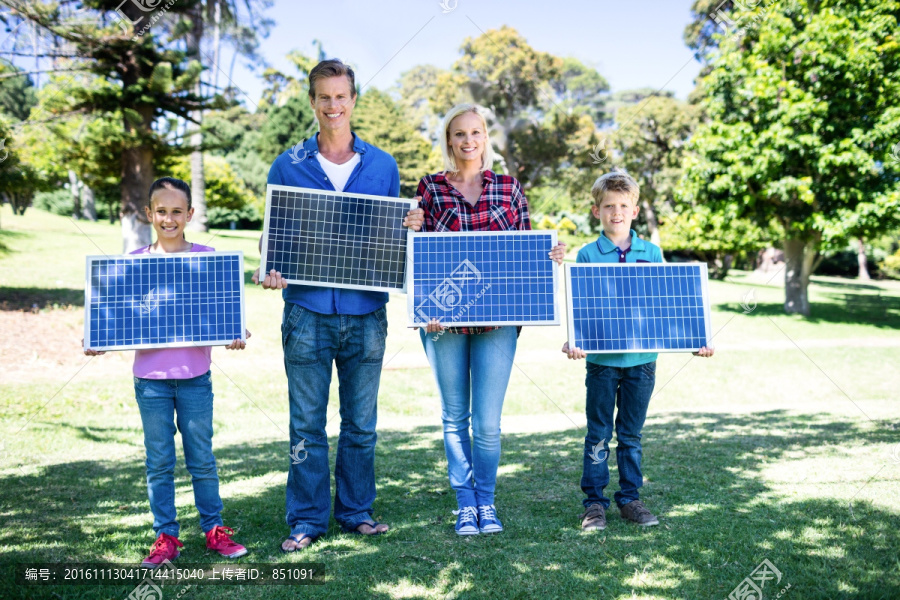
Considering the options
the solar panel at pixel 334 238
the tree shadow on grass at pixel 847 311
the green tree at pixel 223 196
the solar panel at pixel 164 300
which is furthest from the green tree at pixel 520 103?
the solar panel at pixel 164 300

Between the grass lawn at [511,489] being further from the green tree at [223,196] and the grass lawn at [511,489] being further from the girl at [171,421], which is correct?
the green tree at [223,196]

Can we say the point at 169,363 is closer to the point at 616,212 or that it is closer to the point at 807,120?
the point at 616,212

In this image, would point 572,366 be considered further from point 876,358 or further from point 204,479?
point 204,479

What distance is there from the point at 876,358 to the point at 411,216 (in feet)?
51.9

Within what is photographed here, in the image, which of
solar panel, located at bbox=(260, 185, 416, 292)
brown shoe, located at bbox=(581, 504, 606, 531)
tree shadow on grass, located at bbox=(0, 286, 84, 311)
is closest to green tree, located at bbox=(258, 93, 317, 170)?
tree shadow on grass, located at bbox=(0, 286, 84, 311)

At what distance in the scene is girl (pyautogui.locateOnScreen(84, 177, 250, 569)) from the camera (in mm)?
4266

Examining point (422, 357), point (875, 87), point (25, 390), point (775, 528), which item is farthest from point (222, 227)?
point (775, 528)

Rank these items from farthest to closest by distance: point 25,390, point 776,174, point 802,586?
point 776,174, point 25,390, point 802,586

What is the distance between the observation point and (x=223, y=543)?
4332 mm

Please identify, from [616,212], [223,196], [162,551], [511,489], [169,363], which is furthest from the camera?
[223,196]

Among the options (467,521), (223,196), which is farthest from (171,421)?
(223,196)

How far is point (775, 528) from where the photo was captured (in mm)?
4672

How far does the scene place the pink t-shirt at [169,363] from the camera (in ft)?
14.0

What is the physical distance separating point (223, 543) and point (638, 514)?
273 cm
